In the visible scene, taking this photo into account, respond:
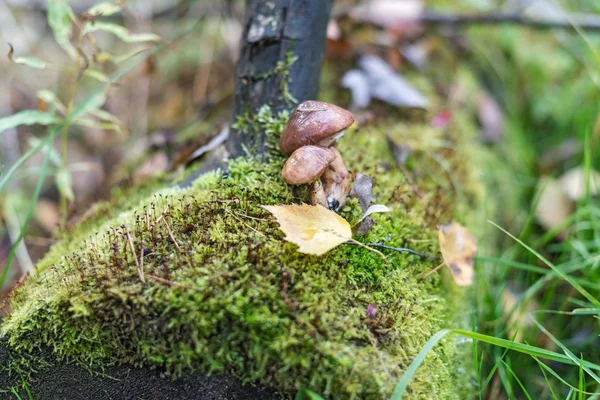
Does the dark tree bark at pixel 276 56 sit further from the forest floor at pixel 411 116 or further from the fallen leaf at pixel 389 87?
the fallen leaf at pixel 389 87

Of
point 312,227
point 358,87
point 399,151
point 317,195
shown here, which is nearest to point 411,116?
point 358,87

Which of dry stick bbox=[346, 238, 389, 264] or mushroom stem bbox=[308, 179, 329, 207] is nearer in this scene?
dry stick bbox=[346, 238, 389, 264]

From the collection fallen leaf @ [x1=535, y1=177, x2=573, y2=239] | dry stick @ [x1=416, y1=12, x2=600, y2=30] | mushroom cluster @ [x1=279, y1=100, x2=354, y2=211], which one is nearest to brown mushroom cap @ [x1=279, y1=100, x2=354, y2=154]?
mushroom cluster @ [x1=279, y1=100, x2=354, y2=211]

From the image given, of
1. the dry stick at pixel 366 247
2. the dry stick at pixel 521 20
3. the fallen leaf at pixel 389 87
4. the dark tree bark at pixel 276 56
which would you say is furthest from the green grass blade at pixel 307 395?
the dry stick at pixel 521 20

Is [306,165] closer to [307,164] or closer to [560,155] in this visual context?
[307,164]

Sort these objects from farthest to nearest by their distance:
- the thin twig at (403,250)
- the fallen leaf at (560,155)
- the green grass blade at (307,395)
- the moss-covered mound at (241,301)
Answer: the fallen leaf at (560,155) → the thin twig at (403,250) → the moss-covered mound at (241,301) → the green grass blade at (307,395)

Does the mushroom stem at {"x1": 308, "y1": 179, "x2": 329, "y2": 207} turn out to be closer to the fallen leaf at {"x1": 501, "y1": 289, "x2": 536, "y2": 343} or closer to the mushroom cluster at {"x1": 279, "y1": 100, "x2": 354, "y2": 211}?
the mushroom cluster at {"x1": 279, "y1": 100, "x2": 354, "y2": 211}
